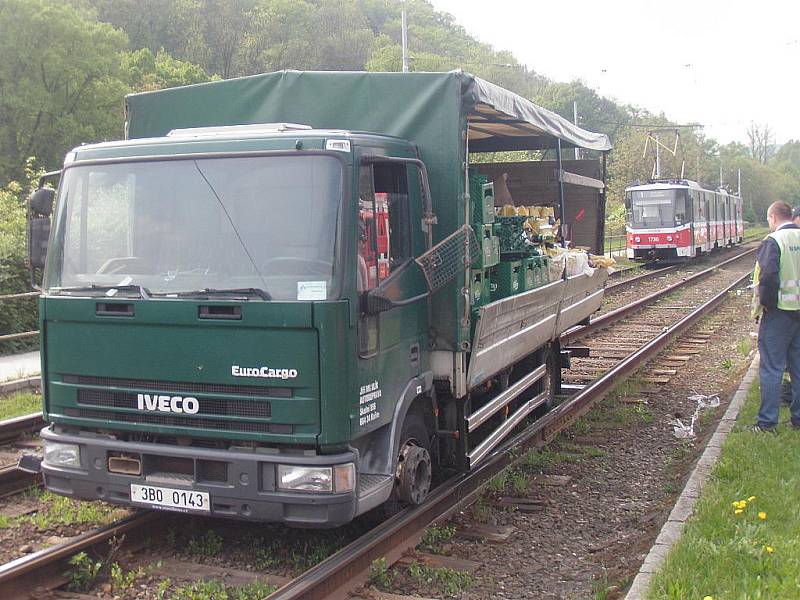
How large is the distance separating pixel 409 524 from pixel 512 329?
2.26 meters

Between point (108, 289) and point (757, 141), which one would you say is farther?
point (757, 141)

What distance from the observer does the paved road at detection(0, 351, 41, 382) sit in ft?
35.4

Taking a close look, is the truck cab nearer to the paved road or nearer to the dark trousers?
the dark trousers

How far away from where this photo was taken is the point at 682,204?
1270 inches

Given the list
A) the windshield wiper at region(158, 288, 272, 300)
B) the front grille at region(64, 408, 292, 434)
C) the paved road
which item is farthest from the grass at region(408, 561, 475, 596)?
the paved road

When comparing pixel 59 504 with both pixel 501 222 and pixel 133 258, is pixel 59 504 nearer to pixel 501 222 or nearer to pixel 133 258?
pixel 133 258

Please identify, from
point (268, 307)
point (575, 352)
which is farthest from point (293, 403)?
point (575, 352)

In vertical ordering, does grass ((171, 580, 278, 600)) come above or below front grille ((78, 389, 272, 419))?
below

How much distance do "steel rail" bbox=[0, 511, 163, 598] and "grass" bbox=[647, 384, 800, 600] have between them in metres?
3.11

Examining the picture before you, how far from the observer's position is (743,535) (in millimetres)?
5008

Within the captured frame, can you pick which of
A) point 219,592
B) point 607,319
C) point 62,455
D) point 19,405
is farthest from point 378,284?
point 607,319

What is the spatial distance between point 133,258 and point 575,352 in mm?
6693

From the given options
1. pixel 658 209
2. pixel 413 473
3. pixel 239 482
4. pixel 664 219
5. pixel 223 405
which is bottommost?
pixel 413 473

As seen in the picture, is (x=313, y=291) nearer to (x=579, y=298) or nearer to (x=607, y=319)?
(x=579, y=298)
